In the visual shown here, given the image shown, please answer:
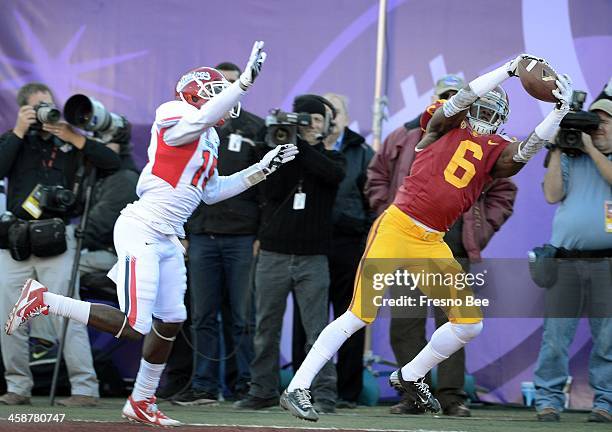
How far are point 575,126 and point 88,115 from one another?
11.3 ft

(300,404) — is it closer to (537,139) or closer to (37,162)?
(537,139)

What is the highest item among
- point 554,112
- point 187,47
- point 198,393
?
point 187,47

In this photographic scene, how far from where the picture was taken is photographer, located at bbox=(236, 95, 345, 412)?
25.9ft

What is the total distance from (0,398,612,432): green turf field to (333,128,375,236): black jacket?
4.60 ft

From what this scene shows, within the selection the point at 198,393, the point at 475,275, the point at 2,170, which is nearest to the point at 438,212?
the point at 475,275

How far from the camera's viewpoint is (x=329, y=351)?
21.2ft

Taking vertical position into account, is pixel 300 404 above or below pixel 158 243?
below

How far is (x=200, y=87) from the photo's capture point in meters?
6.61

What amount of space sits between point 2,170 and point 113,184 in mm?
1300

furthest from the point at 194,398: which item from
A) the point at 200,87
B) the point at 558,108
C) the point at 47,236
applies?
the point at 558,108

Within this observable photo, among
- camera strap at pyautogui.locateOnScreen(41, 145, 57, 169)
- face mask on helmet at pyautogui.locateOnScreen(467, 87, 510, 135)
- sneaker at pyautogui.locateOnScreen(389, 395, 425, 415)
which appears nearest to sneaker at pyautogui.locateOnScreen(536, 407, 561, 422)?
sneaker at pyautogui.locateOnScreen(389, 395, 425, 415)

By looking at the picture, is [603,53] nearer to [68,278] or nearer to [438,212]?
[438,212]

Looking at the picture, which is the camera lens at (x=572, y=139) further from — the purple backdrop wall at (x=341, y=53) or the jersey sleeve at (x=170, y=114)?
the jersey sleeve at (x=170, y=114)

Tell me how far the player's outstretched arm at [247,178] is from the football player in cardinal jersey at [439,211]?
715mm
